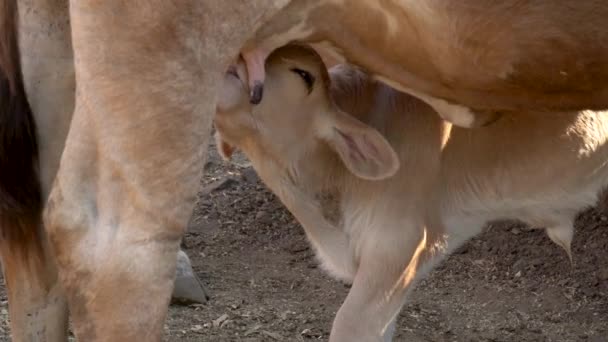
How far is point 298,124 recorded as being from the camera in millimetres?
5535

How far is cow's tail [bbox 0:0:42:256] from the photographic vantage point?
15.8 ft

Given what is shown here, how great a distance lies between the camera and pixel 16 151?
16.0ft

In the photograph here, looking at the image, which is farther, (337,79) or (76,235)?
(337,79)

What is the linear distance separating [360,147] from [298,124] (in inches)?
11.4

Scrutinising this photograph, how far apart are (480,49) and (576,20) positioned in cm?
34

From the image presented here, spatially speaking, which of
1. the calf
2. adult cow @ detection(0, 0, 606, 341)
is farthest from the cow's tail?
the calf

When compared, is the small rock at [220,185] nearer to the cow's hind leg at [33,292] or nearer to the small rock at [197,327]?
the small rock at [197,327]

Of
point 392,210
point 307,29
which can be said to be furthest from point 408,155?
point 307,29

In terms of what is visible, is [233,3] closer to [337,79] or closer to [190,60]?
[190,60]

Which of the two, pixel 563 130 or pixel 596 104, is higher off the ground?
pixel 596 104

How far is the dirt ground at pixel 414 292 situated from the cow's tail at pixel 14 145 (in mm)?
1257

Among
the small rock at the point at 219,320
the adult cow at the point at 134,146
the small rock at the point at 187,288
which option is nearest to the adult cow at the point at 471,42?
the adult cow at the point at 134,146

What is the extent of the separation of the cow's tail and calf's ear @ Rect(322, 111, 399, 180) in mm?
1246

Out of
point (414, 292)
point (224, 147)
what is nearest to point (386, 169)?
point (224, 147)
